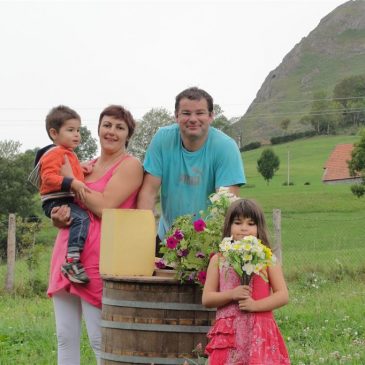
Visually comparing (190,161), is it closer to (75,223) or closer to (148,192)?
(148,192)

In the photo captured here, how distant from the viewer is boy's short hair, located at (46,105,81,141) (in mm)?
5629

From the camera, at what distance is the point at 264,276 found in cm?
465

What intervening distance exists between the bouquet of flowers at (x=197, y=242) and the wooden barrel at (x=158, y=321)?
4.0 inches

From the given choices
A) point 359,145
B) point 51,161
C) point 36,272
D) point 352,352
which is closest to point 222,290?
point 51,161

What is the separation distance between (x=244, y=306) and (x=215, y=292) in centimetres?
18

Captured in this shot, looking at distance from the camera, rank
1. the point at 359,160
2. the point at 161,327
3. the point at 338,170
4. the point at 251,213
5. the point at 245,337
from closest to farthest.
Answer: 1. the point at 245,337
2. the point at 251,213
3. the point at 161,327
4. the point at 359,160
5. the point at 338,170

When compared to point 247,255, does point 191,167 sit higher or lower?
higher

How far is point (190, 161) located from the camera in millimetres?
5555

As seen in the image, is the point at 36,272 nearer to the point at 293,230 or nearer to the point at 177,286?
the point at 177,286

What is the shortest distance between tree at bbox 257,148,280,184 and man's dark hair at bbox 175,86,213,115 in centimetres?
6946

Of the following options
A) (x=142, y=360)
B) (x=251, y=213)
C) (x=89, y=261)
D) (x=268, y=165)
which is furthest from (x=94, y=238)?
(x=268, y=165)

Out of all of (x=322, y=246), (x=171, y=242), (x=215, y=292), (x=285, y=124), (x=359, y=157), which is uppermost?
(x=285, y=124)

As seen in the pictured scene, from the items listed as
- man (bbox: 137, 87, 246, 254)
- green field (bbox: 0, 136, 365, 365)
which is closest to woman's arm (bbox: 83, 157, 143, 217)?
man (bbox: 137, 87, 246, 254)

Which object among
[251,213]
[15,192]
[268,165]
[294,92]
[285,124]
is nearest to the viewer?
[251,213]
